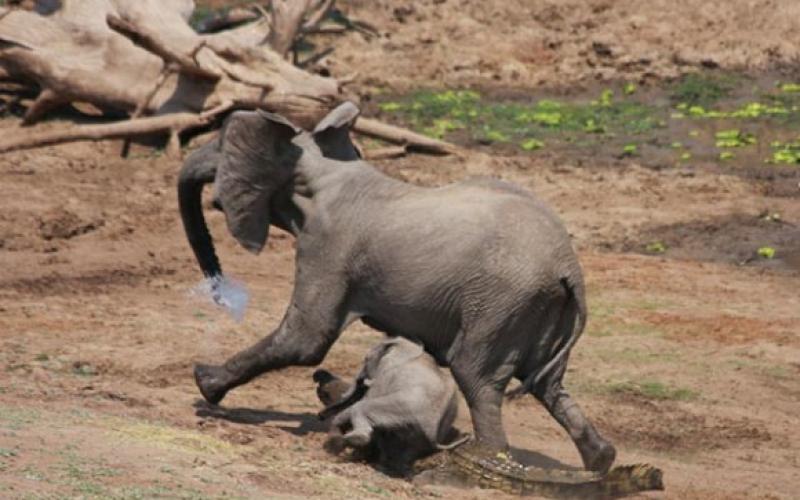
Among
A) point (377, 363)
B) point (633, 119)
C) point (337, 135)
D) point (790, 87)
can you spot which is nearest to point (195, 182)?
point (337, 135)

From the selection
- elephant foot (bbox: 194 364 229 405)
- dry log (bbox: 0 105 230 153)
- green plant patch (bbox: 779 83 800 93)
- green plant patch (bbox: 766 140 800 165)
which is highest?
elephant foot (bbox: 194 364 229 405)

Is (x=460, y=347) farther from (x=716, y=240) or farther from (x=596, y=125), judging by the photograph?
(x=596, y=125)

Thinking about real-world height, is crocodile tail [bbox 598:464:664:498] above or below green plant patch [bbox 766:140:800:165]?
above

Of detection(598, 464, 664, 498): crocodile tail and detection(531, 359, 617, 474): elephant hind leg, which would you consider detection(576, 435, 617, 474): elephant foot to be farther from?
detection(598, 464, 664, 498): crocodile tail

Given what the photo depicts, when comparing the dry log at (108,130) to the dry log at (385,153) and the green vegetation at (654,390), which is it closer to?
the dry log at (385,153)

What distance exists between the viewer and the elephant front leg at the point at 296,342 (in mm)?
10547

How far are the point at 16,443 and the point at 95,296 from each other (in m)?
5.52

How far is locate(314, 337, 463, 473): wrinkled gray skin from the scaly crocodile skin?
10 centimetres

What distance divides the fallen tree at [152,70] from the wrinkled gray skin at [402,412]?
8.85m

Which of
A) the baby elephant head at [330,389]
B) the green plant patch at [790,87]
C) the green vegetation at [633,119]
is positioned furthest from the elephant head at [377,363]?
the green plant patch at [790,87]

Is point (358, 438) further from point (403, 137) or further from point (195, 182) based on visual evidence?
point (403, 137)

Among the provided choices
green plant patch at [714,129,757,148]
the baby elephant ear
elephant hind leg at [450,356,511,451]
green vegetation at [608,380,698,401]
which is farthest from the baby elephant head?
green plant patch at [714,129,757,148]

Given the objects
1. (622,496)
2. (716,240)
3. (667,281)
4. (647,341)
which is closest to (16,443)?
(622,496)

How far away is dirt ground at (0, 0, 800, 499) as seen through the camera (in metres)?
9.52
